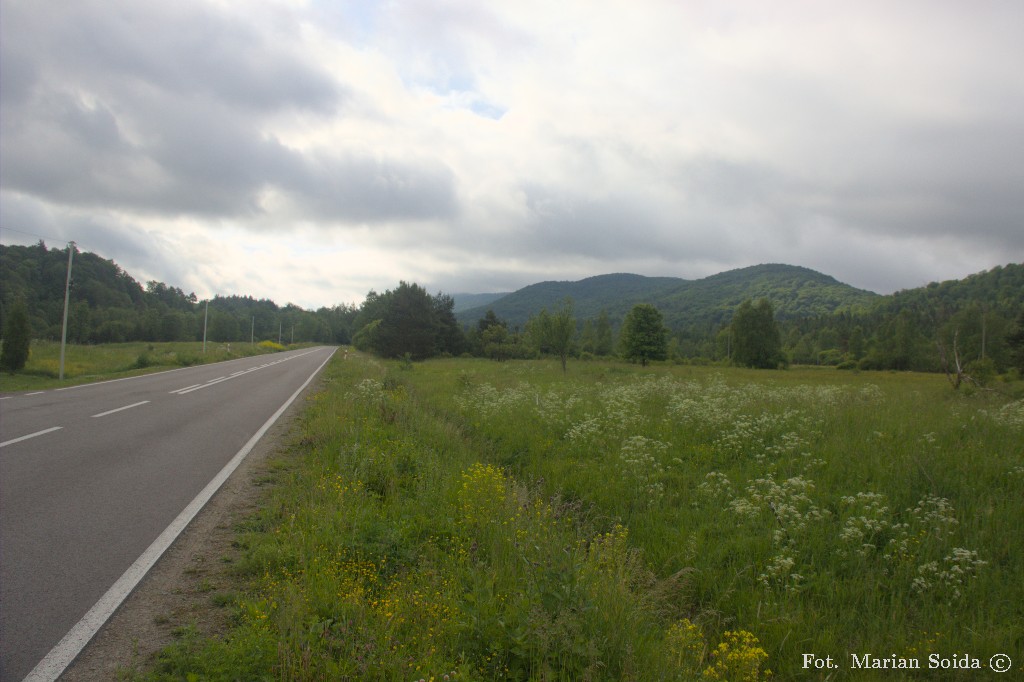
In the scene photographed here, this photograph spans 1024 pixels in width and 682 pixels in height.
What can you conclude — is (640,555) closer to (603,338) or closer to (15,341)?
(15,341)

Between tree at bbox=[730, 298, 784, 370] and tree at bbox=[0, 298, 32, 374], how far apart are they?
2797 inches

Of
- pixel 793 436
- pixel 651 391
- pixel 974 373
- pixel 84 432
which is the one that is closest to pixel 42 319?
pixel 84 432

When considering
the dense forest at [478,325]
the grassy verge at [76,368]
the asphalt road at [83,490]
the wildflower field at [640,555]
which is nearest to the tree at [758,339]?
the dense forest at [478,325]

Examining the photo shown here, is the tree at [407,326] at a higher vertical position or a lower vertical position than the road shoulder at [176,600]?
higher

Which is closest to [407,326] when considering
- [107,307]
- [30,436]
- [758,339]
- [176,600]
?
[30,436]

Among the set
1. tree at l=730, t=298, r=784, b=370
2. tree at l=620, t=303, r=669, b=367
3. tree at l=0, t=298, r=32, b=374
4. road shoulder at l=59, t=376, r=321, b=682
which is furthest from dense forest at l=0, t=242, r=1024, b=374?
road shoulder at l=59, t=376, r=321, b=682

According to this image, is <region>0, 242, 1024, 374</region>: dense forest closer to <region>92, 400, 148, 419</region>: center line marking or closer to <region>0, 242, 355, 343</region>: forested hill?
<region>0, 242, 355, 343</region>: forested hill

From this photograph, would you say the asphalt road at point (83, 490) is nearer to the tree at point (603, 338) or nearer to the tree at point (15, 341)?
the tree at point (15, 341)

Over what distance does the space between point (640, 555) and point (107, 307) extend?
423 feet

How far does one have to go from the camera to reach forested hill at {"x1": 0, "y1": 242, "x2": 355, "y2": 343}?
6974 centimetres

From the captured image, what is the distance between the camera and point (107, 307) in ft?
333

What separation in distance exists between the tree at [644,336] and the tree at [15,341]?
55073 millimetres

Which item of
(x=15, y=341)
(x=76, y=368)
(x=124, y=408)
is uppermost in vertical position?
(x=15, y=341)

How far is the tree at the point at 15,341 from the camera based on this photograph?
24.9 meters
